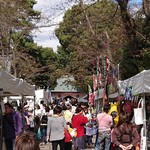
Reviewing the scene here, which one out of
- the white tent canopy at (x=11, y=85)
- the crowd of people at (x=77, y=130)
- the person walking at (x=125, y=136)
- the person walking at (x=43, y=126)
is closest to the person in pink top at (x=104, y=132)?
the crowd of people at (x=77, y=130)

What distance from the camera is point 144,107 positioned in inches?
434

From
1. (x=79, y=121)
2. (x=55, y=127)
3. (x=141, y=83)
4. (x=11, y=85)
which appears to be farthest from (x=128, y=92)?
(x=11, y=85)

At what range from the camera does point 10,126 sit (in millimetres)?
11930

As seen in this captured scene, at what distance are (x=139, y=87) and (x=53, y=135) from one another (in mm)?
2870

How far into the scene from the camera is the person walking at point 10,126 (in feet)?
38.7

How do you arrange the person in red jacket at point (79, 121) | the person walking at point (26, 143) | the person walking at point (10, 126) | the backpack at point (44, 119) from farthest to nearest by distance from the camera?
1. the backpack at point (44, 119)
2. the person in red jacket at point (79, 121)
3. the person walking at point (10, 126)
4. the person walking at point (26, 143)

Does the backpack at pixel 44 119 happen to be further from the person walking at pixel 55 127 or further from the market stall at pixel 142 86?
the market stall at pixel 142 86

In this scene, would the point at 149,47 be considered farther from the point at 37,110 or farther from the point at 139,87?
the point at 139,87

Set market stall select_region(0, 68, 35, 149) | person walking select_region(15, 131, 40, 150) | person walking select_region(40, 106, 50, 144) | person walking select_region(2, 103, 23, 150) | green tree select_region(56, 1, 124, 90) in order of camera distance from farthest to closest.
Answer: green tree select_region(56, 1, 124, 90), person walking select_region(40, 106, 50, 144), person walking select_region(2, 103, 23, 150), market stall select_region(0, 68, 35, 149), person walking select_region(15, 131, 40, 150)

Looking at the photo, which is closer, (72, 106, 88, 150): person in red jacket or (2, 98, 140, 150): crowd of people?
(2, 98, 140, 150): crowd of people

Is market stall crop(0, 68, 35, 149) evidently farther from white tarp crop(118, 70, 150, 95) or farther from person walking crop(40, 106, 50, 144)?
person walking crop(40, 106, 50, 144)

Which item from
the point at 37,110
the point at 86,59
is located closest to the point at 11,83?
the point at 37,110

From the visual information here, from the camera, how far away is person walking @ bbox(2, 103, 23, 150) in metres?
11.8

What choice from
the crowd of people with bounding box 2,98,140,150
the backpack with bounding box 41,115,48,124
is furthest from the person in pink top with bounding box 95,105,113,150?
the backpack with bounding box 41,115,48,124
